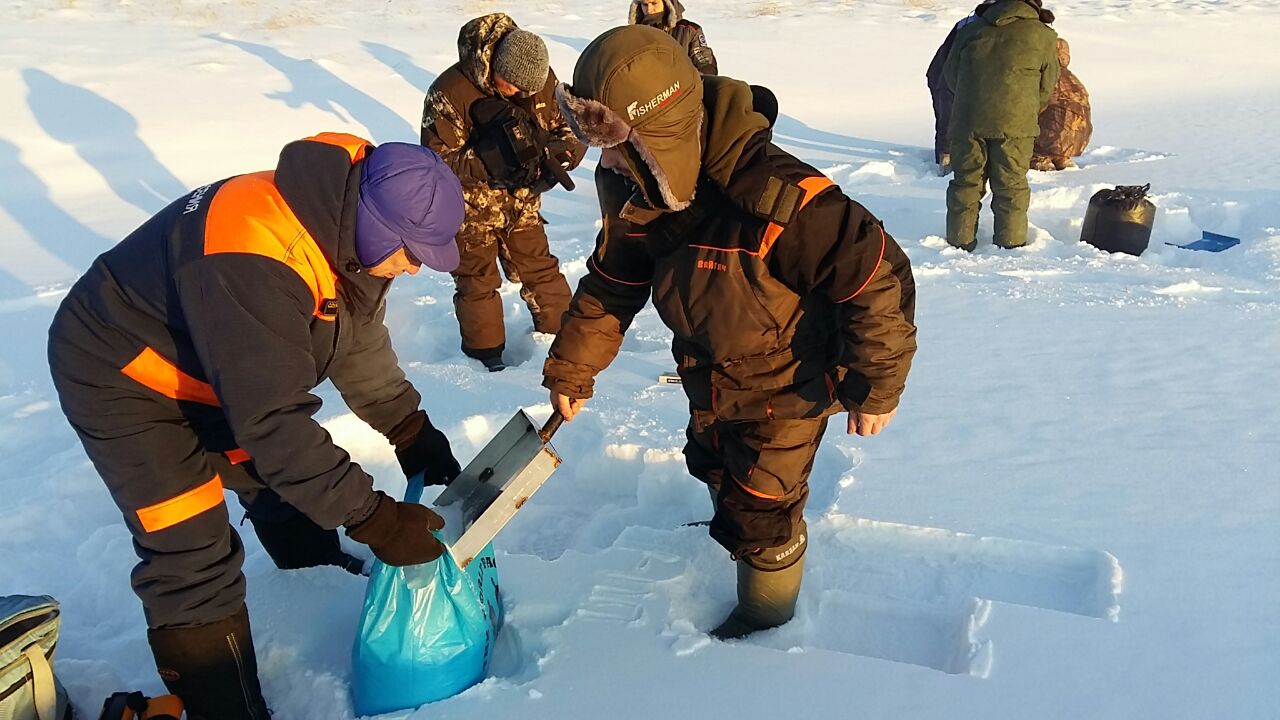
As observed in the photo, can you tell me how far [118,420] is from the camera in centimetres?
183

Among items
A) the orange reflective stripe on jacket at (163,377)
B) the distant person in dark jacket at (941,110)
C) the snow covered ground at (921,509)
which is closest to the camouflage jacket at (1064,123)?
the snow covered ground at (921,509)

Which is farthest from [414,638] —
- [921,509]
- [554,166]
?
[554,166]

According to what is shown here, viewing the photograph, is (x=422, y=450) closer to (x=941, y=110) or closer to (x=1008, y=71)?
(x=1008, y=71)

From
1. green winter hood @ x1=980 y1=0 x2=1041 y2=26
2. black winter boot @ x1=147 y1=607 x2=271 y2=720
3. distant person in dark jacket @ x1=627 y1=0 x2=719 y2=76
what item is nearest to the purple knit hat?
black winter boot @ x1=147 y1=607 x2=271 y2=720

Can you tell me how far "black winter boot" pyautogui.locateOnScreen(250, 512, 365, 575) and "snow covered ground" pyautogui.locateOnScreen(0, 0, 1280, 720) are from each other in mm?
53

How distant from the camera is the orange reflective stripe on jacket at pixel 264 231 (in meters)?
1.65

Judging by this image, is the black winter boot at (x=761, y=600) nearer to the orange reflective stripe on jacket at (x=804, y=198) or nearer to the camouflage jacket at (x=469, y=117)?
the orange reflective stripe on jacket at (x=804, y=198)

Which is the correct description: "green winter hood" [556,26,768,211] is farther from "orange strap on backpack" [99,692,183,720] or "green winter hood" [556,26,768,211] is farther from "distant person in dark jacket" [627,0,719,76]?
"distant person in dark jacket" [627,0,719,76]

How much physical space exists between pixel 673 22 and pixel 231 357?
5682mm

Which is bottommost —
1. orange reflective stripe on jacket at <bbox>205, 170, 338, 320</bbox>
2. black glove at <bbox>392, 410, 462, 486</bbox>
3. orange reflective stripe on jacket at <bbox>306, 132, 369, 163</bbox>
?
black glove at <bbox>392, 410, 462, 486</bbox>

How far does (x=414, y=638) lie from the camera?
1997 millimetres

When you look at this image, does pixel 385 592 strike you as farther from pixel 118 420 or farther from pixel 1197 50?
pixel 1197 50

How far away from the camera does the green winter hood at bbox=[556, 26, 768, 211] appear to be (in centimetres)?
168

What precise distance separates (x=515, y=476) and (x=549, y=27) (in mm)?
13772
